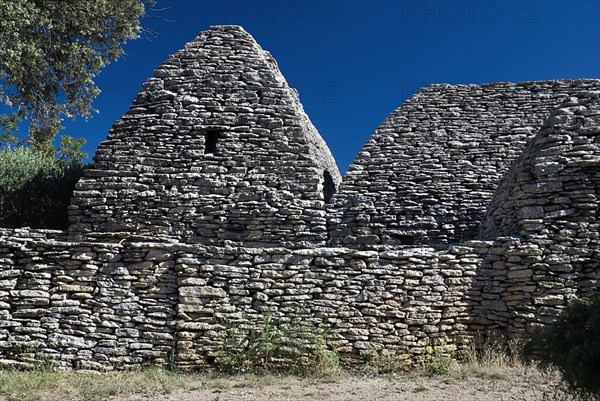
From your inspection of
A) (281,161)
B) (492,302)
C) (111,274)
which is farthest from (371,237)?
(111,274)

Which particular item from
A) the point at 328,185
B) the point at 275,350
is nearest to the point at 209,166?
the point at 328,185

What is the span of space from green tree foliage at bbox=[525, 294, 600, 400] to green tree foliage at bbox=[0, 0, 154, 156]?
12668 millimetres

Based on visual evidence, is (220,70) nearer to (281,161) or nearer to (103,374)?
(281,161)

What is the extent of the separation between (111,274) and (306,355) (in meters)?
3.46

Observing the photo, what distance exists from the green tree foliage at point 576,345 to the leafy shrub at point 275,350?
3485mm

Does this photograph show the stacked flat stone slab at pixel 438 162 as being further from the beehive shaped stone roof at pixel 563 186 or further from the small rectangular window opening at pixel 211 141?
the small rectangular window opening at pixel 211 141

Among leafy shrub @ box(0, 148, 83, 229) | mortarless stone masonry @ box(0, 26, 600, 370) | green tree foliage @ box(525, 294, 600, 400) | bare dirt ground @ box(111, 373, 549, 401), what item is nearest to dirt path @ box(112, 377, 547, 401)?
bare dirt ground @ box(111, 373, 549, 401)

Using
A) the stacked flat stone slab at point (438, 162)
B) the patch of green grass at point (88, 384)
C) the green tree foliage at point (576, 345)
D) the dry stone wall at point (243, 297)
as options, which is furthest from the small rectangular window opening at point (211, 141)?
the green tree foliage at point (576, 345)

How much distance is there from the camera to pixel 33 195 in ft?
47.3

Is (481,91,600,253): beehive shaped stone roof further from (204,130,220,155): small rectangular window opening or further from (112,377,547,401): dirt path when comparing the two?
→ (204,130,220,155): small rectangular window opening

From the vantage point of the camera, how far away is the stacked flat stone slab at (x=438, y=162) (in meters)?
11.9

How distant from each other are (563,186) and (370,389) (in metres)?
4.90

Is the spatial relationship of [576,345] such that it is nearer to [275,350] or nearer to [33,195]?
[275,350]

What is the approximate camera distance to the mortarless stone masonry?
8469 mm
